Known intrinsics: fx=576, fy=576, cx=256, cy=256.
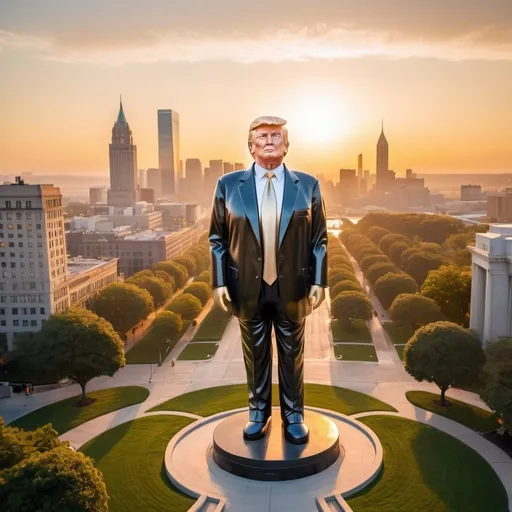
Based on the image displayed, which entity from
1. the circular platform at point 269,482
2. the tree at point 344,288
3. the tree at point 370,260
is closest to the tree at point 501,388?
the circular platform at point 269,482

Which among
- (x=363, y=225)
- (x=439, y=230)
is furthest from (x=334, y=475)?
(x=363, y=225)

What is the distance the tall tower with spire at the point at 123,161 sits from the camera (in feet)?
628

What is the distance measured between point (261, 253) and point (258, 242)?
0.41m

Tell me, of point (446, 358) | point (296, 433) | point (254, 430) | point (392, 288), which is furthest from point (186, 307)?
point (296, 433)

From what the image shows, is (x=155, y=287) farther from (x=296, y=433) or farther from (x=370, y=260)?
(x=296, y=433)

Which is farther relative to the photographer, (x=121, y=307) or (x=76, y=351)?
(x=121, y=307)

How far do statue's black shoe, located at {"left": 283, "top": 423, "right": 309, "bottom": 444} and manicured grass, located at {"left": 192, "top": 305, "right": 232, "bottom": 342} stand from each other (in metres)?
32.8

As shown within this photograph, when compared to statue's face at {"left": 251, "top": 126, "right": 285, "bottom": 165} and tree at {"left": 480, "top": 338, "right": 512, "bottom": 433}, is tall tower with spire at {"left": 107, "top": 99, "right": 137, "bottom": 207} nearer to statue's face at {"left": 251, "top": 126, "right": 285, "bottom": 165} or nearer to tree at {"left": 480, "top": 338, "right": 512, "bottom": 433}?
tree at {"left": 480, "top": 338, "right": 512, "bottom": 433}

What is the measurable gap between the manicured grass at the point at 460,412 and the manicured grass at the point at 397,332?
1480 centimetres

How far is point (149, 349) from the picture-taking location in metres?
52.5

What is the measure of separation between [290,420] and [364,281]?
207 feet

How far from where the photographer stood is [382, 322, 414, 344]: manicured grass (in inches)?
2130

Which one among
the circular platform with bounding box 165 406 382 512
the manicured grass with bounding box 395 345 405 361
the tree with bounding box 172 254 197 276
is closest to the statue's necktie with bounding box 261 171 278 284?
the circular platform with bounding box 165 406 382 512

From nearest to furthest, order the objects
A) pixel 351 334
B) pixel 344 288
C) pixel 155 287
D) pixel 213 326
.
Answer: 1. pixel 351 334
2. pixel 213 326
3. pixel 344 288
4. pixel 155 287
